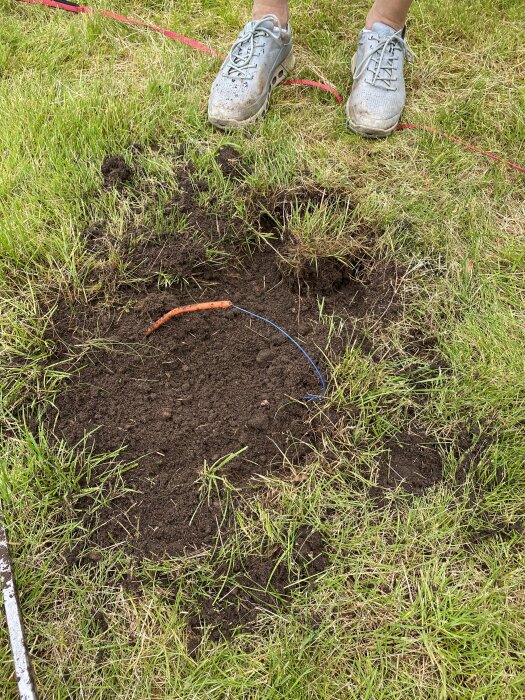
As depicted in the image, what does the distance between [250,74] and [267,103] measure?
15 cm

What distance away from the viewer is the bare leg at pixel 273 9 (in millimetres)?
2566

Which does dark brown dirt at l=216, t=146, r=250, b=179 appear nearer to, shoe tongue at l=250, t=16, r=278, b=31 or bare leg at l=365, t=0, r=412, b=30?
shoe tongue at l=250, t=16, r=278, b=31

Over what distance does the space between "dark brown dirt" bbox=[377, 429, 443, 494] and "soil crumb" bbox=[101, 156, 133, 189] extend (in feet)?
4.60

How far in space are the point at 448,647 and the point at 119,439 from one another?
104 centimetres

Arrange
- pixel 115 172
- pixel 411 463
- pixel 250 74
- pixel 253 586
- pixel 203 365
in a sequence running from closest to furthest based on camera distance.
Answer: pixel 253 586, pixel 411 463, pixel 203 365, pixel 115 172, pixel 250 74

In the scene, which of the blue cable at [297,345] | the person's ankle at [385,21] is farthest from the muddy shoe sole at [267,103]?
the blue cable at [297,345]

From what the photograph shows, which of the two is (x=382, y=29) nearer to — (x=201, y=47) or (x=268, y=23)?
(x=268, y=23)

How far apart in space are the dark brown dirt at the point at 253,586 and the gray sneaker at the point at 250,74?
1744 mm

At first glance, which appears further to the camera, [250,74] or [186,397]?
[250,74]

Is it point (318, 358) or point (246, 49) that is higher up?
point (246, 49)

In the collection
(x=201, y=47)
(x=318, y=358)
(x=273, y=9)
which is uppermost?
(x=273, y=9)

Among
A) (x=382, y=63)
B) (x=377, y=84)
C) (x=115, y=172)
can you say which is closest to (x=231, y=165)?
(x=115, y=172)

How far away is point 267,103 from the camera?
8.37ft

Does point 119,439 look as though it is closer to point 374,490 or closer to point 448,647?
point 374,490
